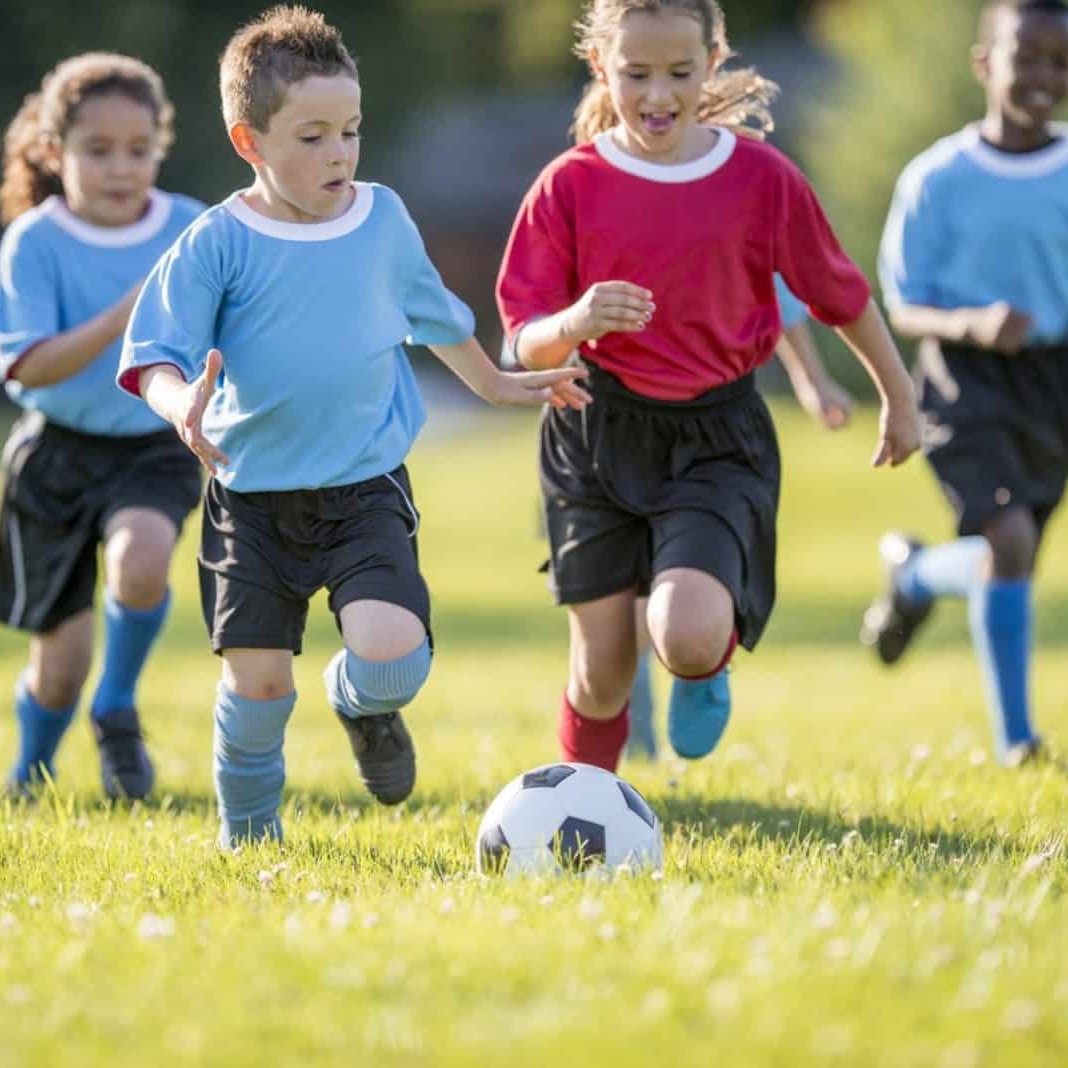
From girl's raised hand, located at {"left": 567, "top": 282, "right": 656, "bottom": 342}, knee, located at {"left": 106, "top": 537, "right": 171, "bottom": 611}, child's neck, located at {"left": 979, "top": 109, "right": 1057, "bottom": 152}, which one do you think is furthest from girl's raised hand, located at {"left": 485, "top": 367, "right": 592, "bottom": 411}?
child's neck, located at {"left": 979, "top": 109, "right": 1057, "bottom": 152}

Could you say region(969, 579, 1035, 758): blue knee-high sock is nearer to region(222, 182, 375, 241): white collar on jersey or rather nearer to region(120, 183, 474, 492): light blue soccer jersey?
region(120, 183, 474, 492): light blue soccer jersey

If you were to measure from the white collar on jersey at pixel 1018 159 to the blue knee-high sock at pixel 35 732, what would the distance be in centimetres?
365

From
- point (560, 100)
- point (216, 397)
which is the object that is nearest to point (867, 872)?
point (216, 397)

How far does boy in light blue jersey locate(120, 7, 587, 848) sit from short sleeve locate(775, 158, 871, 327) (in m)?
0.74

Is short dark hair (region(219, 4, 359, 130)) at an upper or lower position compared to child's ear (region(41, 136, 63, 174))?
upper

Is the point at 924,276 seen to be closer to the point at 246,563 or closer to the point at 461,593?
the point at 246,563

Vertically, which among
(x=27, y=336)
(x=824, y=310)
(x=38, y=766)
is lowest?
(x=38, y=766)

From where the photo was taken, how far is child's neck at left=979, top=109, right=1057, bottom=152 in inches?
273

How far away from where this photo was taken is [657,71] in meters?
5.14

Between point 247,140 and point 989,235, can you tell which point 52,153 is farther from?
point 989,235

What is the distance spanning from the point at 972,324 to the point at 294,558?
2695 millimetres

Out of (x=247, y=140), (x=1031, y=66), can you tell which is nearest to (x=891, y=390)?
(x=247, y=140)

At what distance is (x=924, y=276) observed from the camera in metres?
6.89

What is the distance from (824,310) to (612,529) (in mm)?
834
